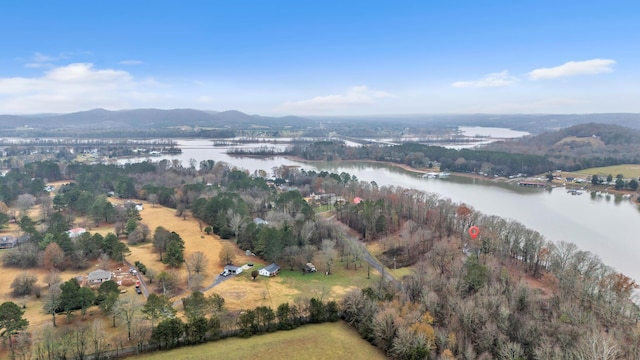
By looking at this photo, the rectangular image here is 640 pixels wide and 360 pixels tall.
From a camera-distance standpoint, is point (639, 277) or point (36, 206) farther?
point (36, 206)

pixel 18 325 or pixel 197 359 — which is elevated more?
pixel 18 325

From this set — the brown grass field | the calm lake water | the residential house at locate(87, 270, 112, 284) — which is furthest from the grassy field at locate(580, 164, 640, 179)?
the residential house at locate(87, 270, 112, 284)

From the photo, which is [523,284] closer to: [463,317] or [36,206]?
[463,317]

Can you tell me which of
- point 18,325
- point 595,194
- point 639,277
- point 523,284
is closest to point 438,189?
point 595,194

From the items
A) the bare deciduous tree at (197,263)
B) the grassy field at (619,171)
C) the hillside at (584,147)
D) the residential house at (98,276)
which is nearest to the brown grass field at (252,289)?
the bare deciduous tree at (197,263)

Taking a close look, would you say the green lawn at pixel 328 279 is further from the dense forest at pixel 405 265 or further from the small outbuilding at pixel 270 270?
Result: the dense forest at pixel 405 265

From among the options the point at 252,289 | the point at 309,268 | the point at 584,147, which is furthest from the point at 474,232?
the point at 584,147
